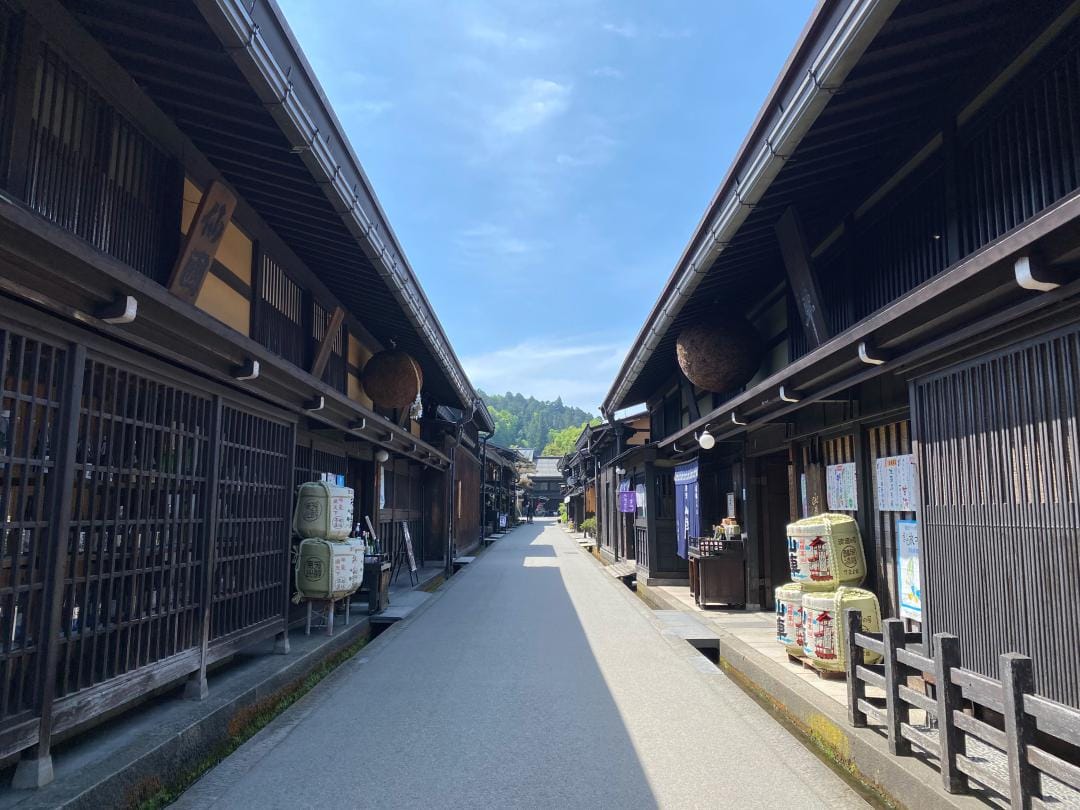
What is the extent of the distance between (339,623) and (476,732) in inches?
190

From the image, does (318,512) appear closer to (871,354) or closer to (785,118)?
(871,354)

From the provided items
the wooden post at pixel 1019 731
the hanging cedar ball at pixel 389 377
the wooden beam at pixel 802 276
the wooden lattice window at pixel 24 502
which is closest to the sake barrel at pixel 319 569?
the hanging cedar ball at pixel 389 377

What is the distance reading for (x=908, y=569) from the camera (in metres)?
6.75

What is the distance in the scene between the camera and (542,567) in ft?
71.3

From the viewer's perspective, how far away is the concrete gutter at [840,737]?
421cm

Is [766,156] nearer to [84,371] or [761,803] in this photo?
[761,803]

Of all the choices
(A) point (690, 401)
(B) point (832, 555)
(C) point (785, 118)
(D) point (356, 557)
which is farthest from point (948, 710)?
(A) point (690, 401)

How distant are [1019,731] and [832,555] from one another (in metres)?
4.01

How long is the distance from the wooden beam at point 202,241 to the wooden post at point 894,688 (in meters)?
6.08

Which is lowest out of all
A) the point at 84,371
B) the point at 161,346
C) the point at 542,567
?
the point at 542,567

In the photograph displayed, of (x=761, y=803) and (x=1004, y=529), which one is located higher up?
(x=1004, y=529)

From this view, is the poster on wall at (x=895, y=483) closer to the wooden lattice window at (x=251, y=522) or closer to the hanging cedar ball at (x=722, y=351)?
the hanging cedar ball at (x=722, y=351)

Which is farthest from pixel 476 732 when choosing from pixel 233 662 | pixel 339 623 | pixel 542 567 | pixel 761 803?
pixel 542 567

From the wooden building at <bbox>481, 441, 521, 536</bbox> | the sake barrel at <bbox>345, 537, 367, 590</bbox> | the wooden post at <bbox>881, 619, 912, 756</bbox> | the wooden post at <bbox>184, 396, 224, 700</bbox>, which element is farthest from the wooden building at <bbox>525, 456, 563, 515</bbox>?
the wooden post at <bbox>881, 619, 912, 756</bbox>
